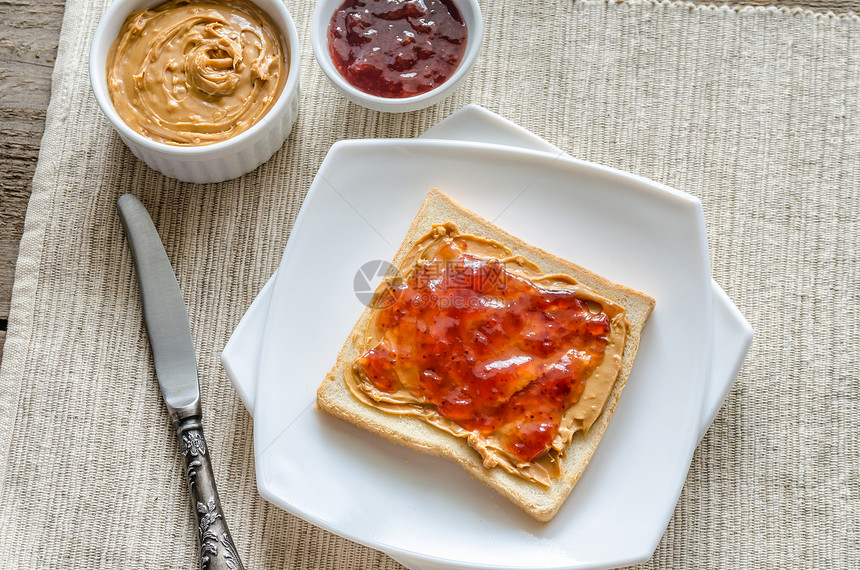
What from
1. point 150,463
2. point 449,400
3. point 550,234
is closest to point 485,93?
point 550,234

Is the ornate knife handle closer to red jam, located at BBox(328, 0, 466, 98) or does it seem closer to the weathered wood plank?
the weathered wood plank

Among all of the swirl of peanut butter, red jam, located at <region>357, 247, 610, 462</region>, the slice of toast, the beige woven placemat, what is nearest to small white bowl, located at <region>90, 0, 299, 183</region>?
the swirl of peanut butter

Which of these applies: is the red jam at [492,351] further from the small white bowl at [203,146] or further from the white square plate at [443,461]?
the small white bowl at [203,146]

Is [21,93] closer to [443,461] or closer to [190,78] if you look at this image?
[190,78]

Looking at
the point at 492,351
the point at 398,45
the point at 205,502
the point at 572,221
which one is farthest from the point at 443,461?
the point at 398,45

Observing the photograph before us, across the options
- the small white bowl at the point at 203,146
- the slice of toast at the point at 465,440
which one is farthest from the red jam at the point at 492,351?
the small white bowl at the point at 203,146

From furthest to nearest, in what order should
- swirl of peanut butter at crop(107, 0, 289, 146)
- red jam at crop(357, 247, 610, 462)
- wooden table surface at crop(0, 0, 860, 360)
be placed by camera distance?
wooden table surface at crop(0, 0, 860, 360) → swirl of peanut butter at crop(107, 0, 289, 146) → red jam at crop(357, 247, 610, 462)
